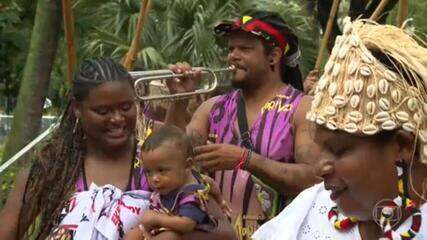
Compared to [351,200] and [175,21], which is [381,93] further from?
[175,21]

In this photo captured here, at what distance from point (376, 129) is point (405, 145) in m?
0.10

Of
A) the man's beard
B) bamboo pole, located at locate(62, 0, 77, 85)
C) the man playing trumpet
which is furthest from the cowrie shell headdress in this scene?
bamboo pole, located at locate(62, 0, 77, 85)

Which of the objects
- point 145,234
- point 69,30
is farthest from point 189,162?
point 69,30

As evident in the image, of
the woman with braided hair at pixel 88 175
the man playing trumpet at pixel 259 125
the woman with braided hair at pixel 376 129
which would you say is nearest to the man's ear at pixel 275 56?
the man playing trumpet at pixel 259 125

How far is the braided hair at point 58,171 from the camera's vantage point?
136 inches

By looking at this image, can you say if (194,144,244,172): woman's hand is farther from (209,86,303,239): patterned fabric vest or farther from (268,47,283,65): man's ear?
(268,47,283,65): man's ear

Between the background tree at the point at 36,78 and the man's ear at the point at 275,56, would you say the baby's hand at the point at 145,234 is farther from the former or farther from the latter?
the background tree at the point at 36,78

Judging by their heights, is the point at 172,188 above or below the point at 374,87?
below

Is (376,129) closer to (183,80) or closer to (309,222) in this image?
(309,222)

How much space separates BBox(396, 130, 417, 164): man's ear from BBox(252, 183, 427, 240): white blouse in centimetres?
24

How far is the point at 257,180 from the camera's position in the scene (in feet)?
13.2

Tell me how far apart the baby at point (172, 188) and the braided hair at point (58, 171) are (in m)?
0.35

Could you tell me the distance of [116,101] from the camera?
11.3ft

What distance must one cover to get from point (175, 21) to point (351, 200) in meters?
11.6
